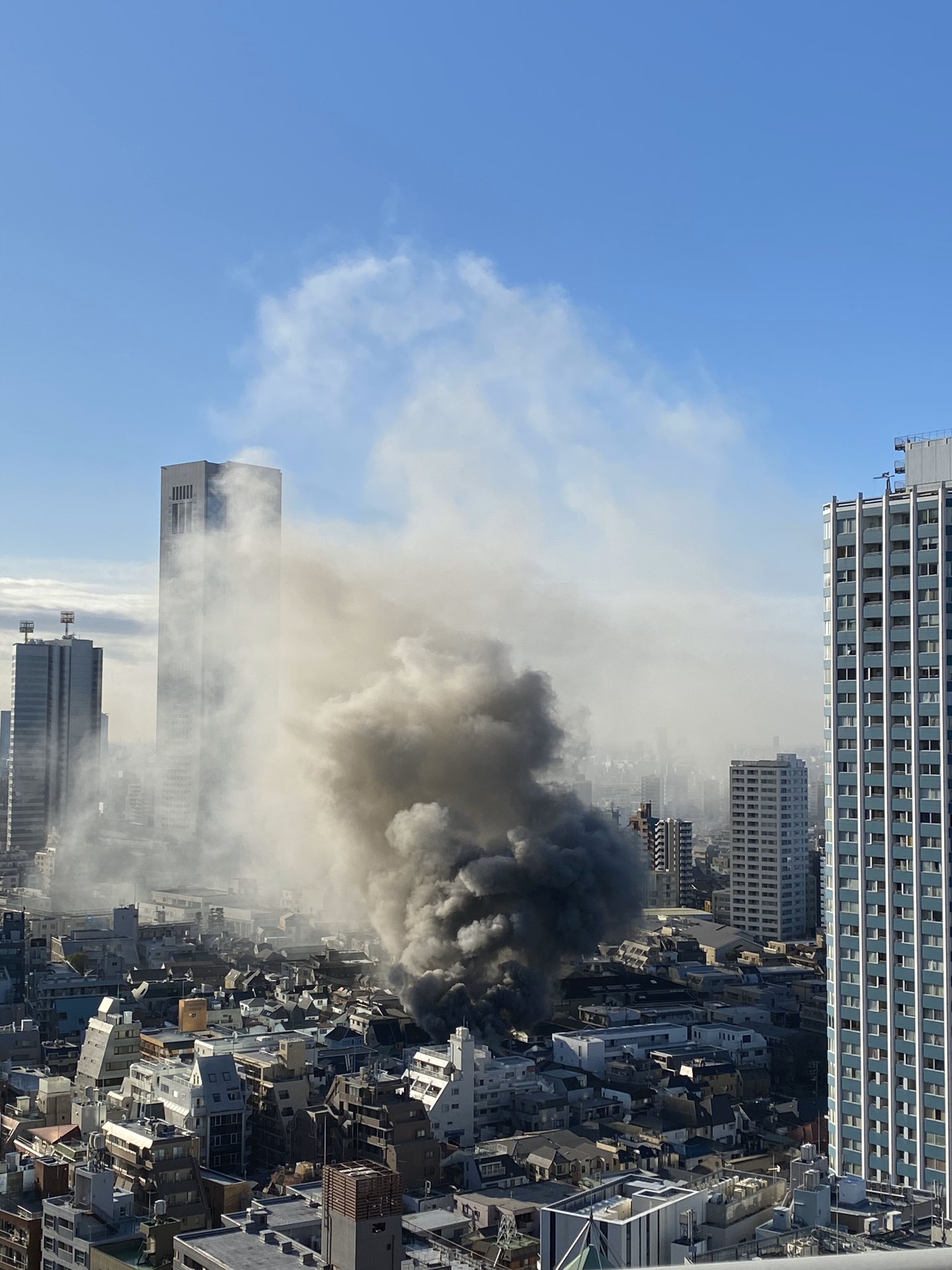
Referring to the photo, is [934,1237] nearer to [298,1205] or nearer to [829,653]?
[298,1205]

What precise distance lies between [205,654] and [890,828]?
5192 cm

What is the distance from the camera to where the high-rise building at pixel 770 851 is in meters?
45.0

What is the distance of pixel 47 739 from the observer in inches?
2441

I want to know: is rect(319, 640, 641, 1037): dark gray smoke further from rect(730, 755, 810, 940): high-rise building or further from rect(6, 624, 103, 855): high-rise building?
rect(6, 624, 103, 855): high-rise building

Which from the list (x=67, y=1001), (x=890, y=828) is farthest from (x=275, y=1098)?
(x=67, y=1001)

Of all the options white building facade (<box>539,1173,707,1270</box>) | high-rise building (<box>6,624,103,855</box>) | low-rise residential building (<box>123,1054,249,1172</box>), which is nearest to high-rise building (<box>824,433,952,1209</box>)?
white building facade (<box>539,1173,707,1270</box>)

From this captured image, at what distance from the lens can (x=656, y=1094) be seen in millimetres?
21062

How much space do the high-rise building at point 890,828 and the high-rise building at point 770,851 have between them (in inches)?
1163

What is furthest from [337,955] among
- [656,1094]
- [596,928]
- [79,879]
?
[79,879]

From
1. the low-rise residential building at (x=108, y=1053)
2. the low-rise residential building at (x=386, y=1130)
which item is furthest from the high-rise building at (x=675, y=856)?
the low-rise residential building at (x=386, y=1130)

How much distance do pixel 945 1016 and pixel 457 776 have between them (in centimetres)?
1933

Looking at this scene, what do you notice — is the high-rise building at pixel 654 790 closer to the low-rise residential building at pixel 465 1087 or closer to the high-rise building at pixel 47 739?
the high-rise building at pixel 47 739

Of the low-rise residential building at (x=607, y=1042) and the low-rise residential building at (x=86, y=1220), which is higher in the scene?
the low-rise residential building at (x=86, y=1220)

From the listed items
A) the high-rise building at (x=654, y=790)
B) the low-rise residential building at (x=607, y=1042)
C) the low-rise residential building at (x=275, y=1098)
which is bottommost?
the low-rise residential building at (x=607, y=1042)
